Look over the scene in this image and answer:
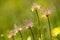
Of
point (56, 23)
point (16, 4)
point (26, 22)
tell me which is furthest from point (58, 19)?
point (16, 4)

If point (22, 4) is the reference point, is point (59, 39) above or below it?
below

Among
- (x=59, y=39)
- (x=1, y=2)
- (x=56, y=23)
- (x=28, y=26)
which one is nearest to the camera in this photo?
(x=28, y=26)

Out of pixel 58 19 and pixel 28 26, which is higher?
pixel 58 19

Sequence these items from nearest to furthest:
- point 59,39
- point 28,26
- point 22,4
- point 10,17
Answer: point 28,26, point 59,39, point 10,17, point 22,4

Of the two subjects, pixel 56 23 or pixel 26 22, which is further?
pixel 56 23

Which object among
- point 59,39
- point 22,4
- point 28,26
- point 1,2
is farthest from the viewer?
point 1,2

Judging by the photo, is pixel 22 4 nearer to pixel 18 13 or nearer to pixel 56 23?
pixel 18 13

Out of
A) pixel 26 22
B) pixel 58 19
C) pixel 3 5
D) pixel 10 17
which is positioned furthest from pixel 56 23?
pixel 3 5

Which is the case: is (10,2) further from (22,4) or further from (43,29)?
(43,29)

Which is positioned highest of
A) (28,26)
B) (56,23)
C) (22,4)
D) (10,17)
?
(22,4)

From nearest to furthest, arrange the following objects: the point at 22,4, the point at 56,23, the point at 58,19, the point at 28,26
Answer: the point at 28,26 → the point at 56,23 → the point at 58,19 → the point at 22,4
